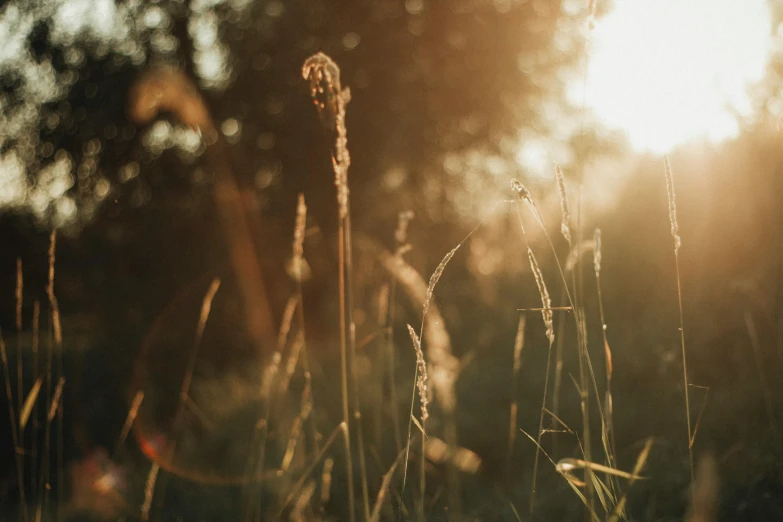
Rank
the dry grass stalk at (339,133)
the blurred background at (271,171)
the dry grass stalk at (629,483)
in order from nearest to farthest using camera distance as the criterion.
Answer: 1. the dry grass stalk at (629,483)
2. the dry grass stalk at (339,133)
3. the blurred background at (271,171)

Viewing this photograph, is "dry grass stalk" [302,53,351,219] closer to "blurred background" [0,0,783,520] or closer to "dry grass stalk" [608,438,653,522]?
"dry grass stalk" [608,438,653,522]

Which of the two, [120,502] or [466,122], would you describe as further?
[466,122]

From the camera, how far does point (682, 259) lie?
4652 millimetres

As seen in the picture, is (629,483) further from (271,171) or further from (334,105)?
(271,171)

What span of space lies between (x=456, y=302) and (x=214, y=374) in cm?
331

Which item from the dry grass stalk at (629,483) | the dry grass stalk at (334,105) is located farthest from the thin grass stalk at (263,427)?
the dry grass stalk at (629,483)

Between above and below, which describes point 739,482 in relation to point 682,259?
below

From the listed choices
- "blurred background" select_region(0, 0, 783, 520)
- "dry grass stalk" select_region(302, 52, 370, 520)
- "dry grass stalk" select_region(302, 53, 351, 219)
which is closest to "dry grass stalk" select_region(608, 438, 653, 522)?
"dry grass stalk" select_region(302, 52, 370, 520)

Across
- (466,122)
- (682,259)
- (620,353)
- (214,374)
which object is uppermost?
(466,122)

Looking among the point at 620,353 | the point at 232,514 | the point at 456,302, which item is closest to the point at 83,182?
the point at 456,302

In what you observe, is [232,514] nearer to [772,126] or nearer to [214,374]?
[772,126]

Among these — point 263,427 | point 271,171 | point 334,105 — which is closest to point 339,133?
point 334,105

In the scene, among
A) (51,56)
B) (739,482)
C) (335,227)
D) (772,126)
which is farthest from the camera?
(335,227)

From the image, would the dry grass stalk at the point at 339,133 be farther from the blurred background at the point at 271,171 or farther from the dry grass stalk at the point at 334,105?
the blurred background at the point at 271,171
